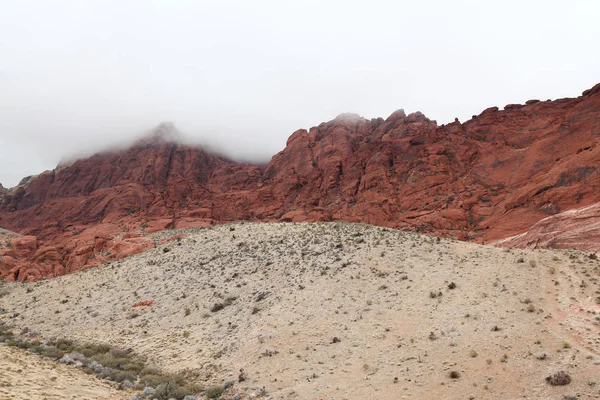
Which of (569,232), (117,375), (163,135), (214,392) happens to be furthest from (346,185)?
(163,135)

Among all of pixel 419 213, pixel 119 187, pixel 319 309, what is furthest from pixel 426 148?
pixel 119 187

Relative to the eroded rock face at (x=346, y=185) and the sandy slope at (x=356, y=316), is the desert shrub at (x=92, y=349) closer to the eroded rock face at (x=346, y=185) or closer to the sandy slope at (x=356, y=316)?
the sandy slope at (x=356, y=316)

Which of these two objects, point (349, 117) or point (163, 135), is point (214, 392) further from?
point (163, 135)

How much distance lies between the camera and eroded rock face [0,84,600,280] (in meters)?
47.3

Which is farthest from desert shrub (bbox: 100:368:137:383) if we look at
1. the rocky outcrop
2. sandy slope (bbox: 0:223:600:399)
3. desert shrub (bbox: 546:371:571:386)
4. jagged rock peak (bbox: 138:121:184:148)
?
jagged rock peak (bbox: 138:121:184:148)

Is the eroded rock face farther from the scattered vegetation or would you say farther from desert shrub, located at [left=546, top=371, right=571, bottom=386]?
desert shrub, located at [left=546, top=371, right=571, bottom=386]

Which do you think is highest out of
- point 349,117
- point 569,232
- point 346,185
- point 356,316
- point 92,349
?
point 349,117

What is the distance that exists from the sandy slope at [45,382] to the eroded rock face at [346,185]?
29161 millimetres

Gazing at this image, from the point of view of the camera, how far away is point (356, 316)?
1978 cm

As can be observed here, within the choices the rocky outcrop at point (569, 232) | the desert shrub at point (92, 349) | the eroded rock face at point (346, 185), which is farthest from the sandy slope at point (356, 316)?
the eroded rock face at point (346, 185)

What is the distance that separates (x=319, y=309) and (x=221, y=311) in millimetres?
7118

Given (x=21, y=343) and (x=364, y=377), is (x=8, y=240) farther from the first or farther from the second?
(x=364, y=377)

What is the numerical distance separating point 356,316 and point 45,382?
13.9 metres

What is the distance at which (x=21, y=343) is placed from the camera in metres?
23.7
